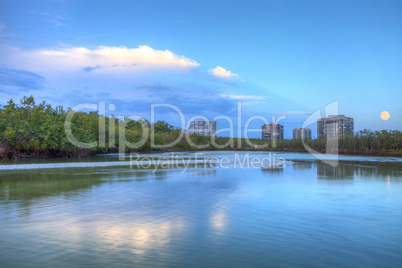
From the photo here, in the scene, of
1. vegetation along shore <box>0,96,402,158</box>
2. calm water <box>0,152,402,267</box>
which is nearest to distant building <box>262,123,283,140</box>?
vegetation along shore <box>0,96,402,158</box>

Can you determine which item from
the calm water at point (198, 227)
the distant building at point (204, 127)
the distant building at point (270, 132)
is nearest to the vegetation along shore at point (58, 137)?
the calm water at point (198, 227)

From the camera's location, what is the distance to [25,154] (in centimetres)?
3183

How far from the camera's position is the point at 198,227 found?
6441 mm

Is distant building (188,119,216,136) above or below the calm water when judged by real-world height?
above

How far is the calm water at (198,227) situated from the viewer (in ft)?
15.5

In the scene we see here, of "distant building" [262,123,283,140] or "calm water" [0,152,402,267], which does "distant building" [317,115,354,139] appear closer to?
"distant building" [262,123,283,140]

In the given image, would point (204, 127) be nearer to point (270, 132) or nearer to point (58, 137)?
point (270, 132)

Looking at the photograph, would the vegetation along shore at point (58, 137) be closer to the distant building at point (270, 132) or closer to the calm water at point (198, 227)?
the calm water at point (198, 227)

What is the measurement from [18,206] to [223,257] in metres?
6.04

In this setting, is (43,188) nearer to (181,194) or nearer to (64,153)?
(181,194)

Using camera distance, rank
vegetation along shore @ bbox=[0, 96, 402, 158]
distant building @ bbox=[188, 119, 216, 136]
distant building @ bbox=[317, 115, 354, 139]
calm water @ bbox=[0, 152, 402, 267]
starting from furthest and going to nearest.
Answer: distant building @ bbox=[188, 119, 216, 136] < distant building @ bbox=[317, 115, 354, 139] < vegetation along shore @ bbox=[0, 96, 402, 158] < calm water @ bbox=[0, 152, 402, 267]

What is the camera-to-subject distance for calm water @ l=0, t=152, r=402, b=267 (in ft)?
15.5

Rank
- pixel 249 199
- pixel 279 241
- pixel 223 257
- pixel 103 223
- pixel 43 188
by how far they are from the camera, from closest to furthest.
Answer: pixel 223 257, pixel 279 241, pixel 103 223, pixel 249 199, pixel 43 188

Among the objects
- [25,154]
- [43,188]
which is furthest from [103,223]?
[25,154]
